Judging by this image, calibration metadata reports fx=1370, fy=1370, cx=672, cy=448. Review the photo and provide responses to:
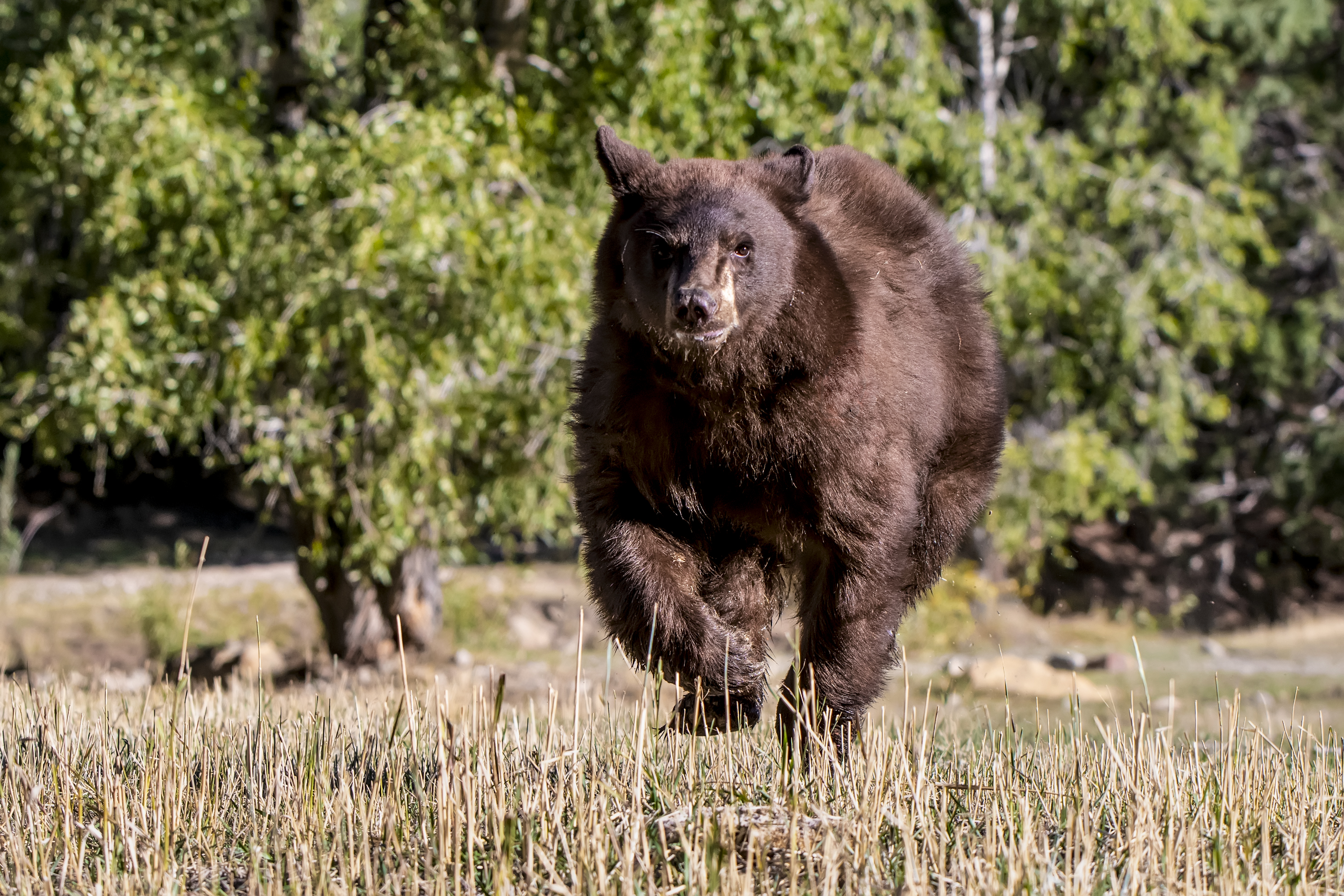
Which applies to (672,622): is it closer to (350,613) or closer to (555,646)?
(350,613)

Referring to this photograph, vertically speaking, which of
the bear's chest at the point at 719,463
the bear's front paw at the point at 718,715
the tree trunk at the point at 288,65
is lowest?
the bear's front paw at the point at 718,715

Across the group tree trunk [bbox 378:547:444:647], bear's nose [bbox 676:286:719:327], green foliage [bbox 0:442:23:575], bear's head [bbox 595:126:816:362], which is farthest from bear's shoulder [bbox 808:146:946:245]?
green foliage [bbox 0:442:23:575]

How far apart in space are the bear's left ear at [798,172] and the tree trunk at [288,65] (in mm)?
7212

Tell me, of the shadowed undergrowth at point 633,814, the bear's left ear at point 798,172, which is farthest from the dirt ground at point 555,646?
the bear's left ear at point 798,172

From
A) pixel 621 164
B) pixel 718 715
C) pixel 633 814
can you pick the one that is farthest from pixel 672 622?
pixel 621 164

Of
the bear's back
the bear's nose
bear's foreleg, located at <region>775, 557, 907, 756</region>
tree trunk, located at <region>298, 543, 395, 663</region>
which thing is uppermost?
the bear's back

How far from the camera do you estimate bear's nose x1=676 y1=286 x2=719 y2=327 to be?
4035 mm

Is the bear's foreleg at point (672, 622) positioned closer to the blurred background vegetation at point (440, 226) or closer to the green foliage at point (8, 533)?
the blurred background vegetation at point (440, 226)

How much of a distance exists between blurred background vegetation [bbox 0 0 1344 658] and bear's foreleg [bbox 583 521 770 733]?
351cm

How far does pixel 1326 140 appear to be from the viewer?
18.9 m

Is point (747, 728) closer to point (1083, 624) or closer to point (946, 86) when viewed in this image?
point (946, 86)

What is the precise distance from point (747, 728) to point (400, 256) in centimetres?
505

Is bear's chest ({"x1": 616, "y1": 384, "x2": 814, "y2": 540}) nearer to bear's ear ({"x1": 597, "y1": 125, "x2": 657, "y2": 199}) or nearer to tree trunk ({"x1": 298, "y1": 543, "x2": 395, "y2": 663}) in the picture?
bear's ear ({"x1": 597, "y1": 125, "x2": 657, "y2": 199})

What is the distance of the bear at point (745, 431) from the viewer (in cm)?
425
